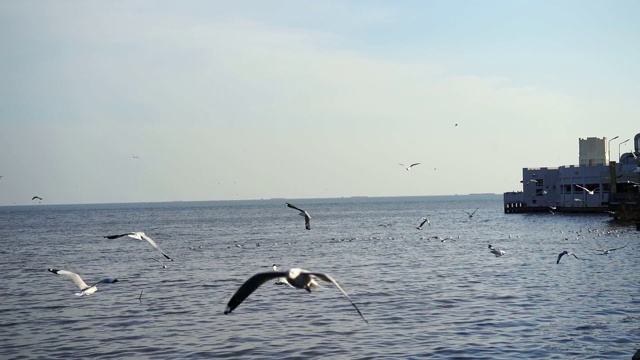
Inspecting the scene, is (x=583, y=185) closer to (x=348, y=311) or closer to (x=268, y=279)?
(x=348, y=311)

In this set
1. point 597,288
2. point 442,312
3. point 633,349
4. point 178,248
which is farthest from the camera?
point 178,248

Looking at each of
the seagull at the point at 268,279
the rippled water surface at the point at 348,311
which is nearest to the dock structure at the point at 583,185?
the rippled water surface at the point at 348,311

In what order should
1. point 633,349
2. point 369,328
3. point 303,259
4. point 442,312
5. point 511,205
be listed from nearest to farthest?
1. point 633,349
2. point 369,328
3. point 442,312
4. point 303,259
5. point 511,205

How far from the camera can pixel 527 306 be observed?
2761 centimetres

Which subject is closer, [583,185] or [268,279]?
[268,279]

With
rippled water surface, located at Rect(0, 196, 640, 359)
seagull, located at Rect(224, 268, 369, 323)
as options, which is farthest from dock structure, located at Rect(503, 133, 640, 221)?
seagull, located at Rect(224, 268, 369, 323)

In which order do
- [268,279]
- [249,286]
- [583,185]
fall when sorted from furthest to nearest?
[583,185]
[249,286]
[268,279]

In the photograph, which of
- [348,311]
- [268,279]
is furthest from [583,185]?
[268,279]

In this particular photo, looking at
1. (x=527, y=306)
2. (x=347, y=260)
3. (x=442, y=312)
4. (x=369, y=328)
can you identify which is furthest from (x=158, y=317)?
(x=347, y=260)

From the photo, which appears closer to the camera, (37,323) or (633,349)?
(633,349)

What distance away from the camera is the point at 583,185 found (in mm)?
113750

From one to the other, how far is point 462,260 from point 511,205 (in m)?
89.0

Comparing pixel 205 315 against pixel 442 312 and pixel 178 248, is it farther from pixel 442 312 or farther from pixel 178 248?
pixel 178 248

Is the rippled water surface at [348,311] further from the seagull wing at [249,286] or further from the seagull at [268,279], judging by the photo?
the seagull wing at [249,286]
